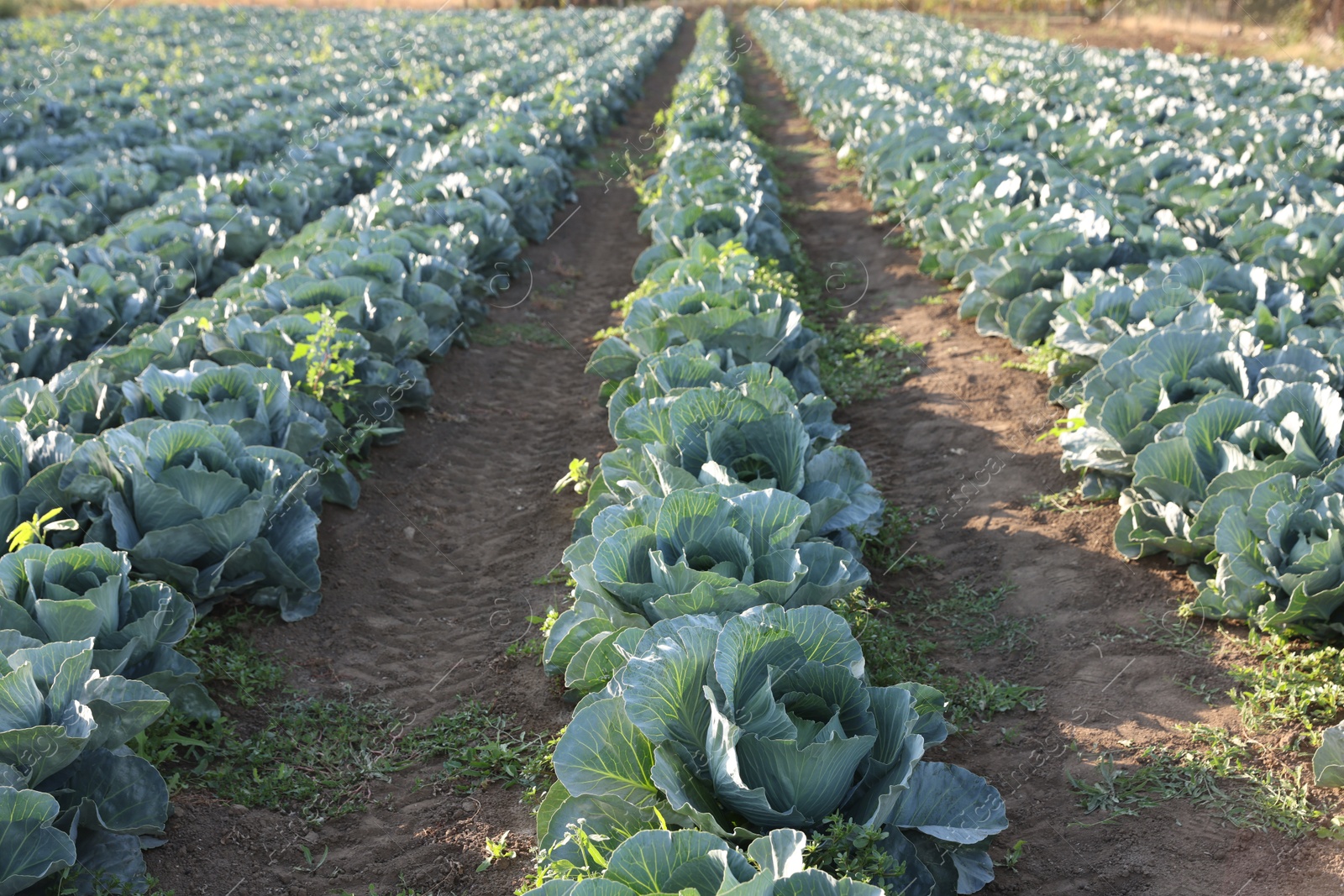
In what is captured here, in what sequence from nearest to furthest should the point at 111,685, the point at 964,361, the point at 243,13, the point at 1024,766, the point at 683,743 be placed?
1. the point at 683,743
2. the point at 111,685
3. the point at 1024,766
4. the point at 964,361
5. the point at 243,13

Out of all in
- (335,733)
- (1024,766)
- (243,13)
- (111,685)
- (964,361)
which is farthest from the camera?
(243,13)

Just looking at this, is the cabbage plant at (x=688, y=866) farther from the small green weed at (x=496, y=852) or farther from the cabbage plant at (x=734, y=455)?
the cabbage plant at (x=734, y=455)

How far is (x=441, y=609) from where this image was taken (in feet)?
16.4

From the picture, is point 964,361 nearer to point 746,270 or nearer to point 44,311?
point 746,270

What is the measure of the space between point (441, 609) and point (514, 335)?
13.2 ft

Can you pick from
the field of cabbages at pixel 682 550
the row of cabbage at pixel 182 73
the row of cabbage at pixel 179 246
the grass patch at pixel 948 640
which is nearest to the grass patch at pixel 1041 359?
the field of cabbages at pixel 682 550

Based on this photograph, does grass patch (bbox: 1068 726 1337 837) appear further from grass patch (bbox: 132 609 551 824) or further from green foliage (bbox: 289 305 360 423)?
green foliage (bbox: 289 305 360 423)

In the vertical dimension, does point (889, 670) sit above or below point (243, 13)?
below

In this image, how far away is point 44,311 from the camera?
22.6 feet

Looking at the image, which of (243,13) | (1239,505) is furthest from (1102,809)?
(243,13)

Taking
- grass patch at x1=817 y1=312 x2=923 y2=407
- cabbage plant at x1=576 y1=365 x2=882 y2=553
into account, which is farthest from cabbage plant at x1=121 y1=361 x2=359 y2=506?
grass patch at x1=817 y1=312 x2=923 y2=407

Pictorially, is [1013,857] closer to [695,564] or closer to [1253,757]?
[1253,757]

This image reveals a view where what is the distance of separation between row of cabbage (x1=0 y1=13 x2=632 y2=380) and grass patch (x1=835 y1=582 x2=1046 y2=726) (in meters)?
5.21

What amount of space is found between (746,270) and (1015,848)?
4515 millimetres
